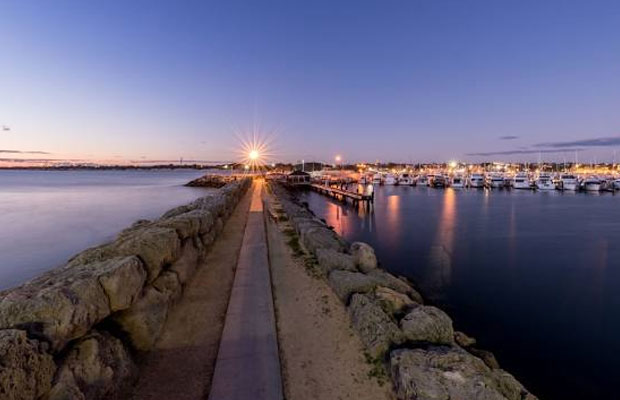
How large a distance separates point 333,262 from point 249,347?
3980 millimetres

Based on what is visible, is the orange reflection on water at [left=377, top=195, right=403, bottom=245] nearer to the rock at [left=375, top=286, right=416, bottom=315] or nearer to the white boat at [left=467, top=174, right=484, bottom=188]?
the rock at [left=375, top=286, right=416, bottom=315]

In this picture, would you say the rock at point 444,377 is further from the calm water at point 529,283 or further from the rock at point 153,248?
the rock at point 153,248

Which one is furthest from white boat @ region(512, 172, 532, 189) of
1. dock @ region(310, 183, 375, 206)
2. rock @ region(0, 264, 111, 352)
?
rock @ region(0, 264, 111, 352)

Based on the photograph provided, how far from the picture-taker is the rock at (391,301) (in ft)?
21.9

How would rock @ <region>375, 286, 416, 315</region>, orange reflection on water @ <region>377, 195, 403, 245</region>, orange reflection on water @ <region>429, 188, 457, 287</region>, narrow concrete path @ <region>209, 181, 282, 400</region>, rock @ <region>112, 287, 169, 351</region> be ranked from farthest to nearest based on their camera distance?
orange reflection on water @ <region>377, 195, 403, 245</region>
orange reflection on water @ <region>429, 188, 457, 287</region>
rock @ <region>375, 286, 416, 315</region>
rock @ <region>112, 287, 169, 351</region>
narrow concrete path @ <region>209, 181, 282, 400</region>

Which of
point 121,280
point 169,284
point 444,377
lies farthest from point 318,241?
point 444,377

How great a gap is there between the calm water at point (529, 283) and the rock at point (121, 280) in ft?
27.5

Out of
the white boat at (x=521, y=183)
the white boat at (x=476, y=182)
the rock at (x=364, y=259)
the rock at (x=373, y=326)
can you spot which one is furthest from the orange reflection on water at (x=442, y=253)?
the white boat at (x=476, y=182)

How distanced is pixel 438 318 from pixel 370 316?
1.13m

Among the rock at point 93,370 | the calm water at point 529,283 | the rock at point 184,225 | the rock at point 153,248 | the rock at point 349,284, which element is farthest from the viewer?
the rock at point 184,225

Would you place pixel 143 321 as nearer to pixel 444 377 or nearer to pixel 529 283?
pixel 444 377

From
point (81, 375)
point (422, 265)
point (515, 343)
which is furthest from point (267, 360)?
point (422, 265)

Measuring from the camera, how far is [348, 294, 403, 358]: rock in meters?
5.59

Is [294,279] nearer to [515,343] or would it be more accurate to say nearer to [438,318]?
[438,318]
